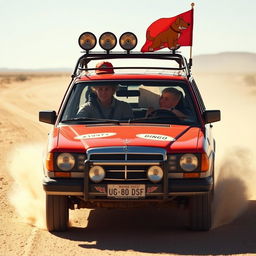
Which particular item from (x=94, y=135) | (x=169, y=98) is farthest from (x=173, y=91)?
(x=94, y=135)

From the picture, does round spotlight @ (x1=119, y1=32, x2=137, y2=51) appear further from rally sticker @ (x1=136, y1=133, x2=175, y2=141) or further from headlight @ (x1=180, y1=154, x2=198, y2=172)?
headlight @ (x1=180, y1=154, x2=198, y2=172)

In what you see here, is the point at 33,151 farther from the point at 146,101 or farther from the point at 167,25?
the point at 146,101

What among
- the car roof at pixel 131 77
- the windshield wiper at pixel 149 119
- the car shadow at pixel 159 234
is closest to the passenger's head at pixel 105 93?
the car roof at pixel 131 77

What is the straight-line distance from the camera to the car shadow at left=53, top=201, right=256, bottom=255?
6.67 metres

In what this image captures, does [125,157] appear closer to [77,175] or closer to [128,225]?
[77,175]

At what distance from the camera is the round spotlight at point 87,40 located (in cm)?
902

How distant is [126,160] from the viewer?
6891mm

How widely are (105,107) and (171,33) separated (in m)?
2.26

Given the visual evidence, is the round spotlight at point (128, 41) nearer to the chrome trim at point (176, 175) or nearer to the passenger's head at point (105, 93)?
the passenger's head at point (105, 93)

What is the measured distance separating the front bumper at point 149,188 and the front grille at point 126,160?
0.41 feet

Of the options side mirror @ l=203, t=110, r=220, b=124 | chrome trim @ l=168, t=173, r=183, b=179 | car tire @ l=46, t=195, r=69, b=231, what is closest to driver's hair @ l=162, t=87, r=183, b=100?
side mirror @ l=203, t=110, r=220, b=124

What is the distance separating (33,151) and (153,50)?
14.4ft

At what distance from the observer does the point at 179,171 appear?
274 inches

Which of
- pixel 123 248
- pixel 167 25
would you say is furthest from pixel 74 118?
pixel 167 25
